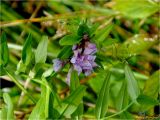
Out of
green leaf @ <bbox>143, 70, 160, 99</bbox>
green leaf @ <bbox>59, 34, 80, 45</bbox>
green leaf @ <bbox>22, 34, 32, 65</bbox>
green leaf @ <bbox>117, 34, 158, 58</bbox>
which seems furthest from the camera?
green leaf @ <bbox>117, 34, 158, 58</bbox>

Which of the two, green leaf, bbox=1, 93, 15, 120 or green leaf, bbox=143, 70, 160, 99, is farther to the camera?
green leaf, bbox=143, 70, 160, 99

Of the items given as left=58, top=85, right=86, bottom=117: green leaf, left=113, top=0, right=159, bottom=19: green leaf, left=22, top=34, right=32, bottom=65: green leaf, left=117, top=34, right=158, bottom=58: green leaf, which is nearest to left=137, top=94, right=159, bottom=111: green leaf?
left=58, top=85, right=86, bottom=117: green leaf

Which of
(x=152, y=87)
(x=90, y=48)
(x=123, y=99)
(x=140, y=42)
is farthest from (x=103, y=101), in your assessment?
(x=140, y=42)

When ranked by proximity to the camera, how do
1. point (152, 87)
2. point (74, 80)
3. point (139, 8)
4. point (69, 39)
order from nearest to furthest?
point (69, 39)
point (74, 80)
point (152, 87)
point (139, 8)

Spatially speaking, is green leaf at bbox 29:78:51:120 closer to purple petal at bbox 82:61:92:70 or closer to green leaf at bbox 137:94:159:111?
purple petal at bbox 82:61:92:70

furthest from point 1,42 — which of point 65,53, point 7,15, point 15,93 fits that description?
point 7,15

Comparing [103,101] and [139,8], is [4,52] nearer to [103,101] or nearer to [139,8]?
[103,101]
